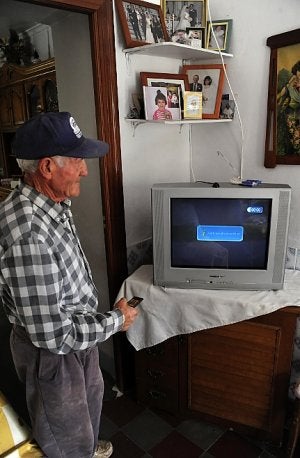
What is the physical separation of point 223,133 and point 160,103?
42 cm

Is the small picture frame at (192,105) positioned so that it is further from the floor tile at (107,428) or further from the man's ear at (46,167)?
the floor tile at (107,428)

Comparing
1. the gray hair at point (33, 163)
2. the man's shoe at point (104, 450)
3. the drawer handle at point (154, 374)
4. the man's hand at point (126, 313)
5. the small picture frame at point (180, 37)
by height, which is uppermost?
the small picture frame at point (180, 37)

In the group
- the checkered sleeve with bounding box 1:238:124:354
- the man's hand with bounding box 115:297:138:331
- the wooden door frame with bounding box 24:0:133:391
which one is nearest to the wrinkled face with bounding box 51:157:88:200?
the checkered sleeve with bounding box 1:238:124:354

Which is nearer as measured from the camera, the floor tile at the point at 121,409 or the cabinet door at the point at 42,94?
the floor tile at the point at 121,409

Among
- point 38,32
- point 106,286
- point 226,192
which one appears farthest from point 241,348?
point 38,32

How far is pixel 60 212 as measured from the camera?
1079 millimetres

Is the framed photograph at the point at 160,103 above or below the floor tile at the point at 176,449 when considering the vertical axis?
above

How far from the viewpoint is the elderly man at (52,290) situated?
3.13ft

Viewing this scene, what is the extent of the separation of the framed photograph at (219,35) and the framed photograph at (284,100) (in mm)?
224

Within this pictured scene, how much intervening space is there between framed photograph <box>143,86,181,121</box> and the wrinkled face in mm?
710

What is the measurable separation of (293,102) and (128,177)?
85 cm

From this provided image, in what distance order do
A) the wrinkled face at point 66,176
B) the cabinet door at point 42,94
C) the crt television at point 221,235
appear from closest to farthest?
1. the wrinkled face at point 66,176
2. the crt television at point 221,235
3. the cabinet door at point 42,94

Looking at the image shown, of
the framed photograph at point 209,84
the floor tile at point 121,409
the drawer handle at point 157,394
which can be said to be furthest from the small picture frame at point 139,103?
the floor tile at point 121,409

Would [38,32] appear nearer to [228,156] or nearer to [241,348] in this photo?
[228,156]
